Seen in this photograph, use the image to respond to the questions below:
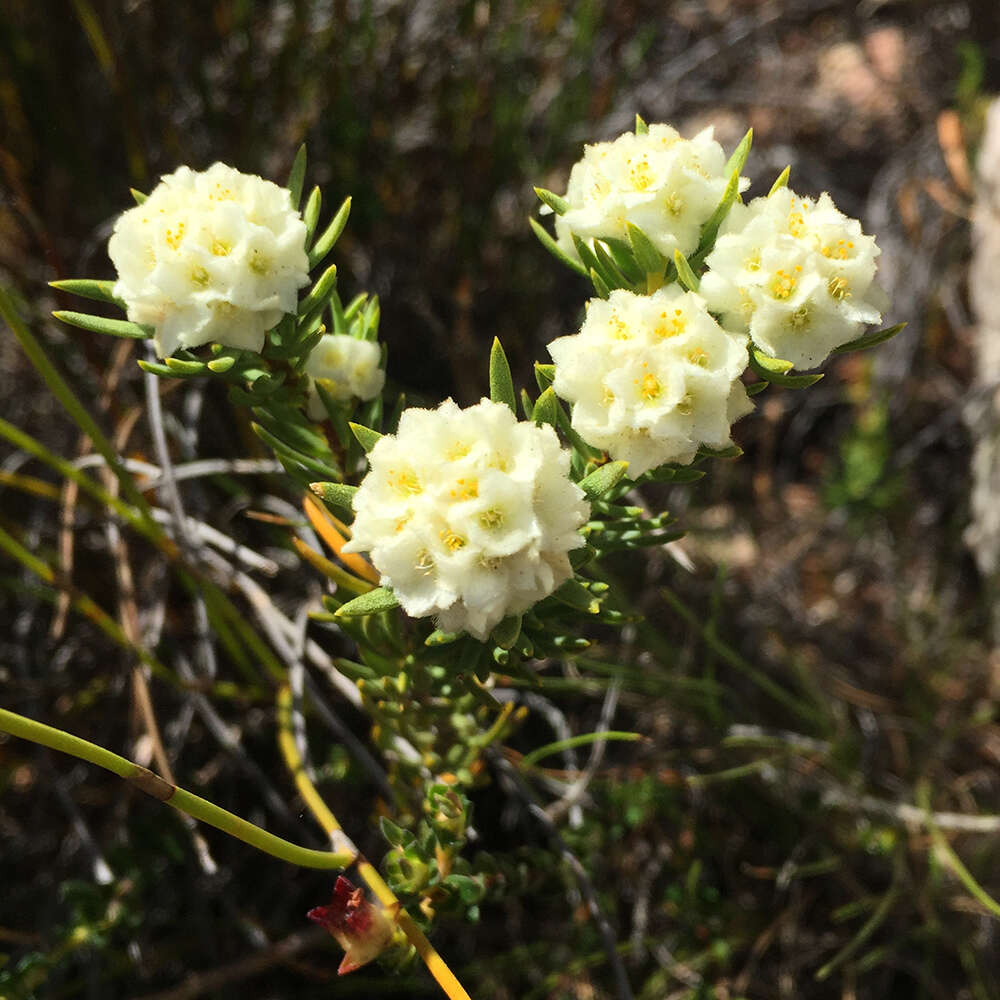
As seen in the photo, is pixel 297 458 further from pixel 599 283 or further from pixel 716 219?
pixel 716 219

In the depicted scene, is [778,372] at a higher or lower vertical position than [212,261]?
lower

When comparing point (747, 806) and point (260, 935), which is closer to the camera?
point (260, 935)

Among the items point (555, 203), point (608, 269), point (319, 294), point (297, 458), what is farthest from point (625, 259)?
point (297, 458)

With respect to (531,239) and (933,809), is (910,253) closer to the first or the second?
(531,239)

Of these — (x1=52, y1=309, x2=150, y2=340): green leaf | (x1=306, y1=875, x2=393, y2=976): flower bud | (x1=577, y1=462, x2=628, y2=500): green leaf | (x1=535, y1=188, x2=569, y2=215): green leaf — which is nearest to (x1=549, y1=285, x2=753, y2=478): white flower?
(x1=577, y1=462, x2=628, y2=500): green leaf

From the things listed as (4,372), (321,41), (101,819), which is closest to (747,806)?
(101,819)

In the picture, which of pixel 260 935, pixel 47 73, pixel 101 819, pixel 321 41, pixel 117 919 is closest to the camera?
pixel 117 919

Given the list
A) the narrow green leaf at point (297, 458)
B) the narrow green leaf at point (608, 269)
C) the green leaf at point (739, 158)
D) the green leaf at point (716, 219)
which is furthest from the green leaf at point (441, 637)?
the green leaf at point (739, 158)

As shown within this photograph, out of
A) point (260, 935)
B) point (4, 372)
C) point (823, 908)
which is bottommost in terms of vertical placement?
point (823, 908)
